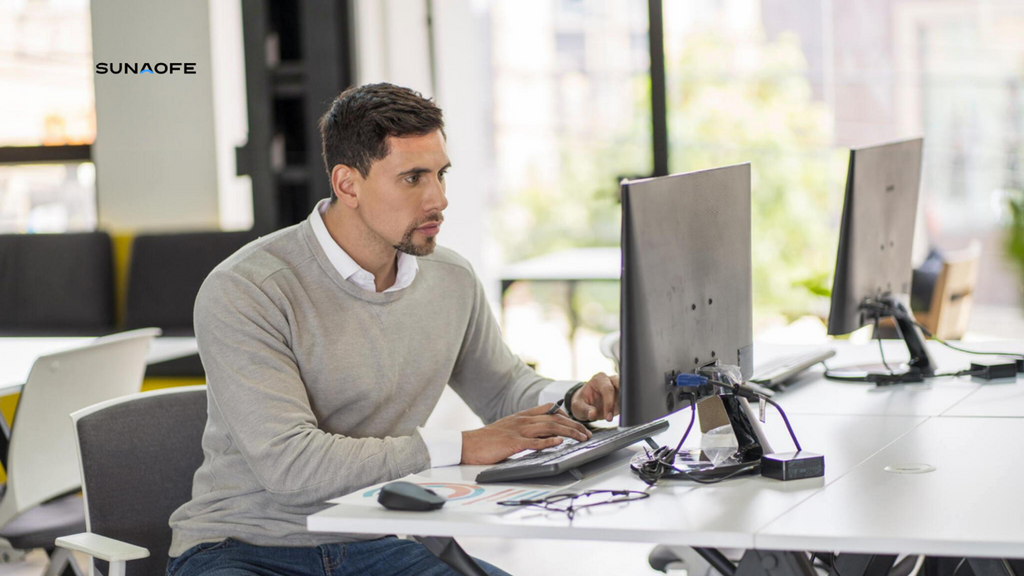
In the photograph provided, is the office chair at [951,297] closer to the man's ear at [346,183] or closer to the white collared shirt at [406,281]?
the white collared shirt at [406,281]

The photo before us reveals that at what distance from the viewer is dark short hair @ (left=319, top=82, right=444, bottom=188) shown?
5.93ft

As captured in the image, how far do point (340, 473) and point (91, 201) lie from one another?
446cm

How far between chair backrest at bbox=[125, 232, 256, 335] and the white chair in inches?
83.9

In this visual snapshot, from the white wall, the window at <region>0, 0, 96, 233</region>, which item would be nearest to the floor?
the white wall

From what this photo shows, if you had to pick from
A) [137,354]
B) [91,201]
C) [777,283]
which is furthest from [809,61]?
[137,354]

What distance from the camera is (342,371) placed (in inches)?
70.5

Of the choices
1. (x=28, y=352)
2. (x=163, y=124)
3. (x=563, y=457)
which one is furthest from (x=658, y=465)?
(x=163, y=124)

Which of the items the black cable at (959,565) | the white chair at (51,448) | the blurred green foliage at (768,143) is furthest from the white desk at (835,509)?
the blurred green foliage at (768,143)

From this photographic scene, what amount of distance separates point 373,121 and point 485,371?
555mm

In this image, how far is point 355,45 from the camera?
14.3ft

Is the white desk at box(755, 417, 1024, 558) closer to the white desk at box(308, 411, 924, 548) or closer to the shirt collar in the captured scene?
the white desk at box(308, 411, 924, 548)

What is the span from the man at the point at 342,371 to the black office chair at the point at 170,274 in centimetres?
299

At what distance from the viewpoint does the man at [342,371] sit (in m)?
1.62

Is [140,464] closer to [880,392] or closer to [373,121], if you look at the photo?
[373,121]
